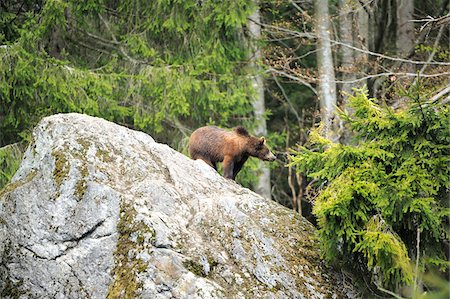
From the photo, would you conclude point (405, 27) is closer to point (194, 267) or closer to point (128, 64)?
point (128, 64)

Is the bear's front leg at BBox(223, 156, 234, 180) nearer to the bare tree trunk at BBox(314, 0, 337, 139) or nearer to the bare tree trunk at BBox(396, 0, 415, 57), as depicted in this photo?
the bare tree trunk at BBox(314, 0, 337, 139)

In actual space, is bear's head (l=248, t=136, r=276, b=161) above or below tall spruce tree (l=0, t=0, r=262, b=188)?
below

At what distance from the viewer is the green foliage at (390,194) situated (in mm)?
7266

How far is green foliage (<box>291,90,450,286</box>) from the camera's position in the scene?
23.8 feet

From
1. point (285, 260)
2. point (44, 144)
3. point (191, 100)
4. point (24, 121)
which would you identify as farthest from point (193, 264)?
point (191, 100)

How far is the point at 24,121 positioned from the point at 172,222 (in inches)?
279

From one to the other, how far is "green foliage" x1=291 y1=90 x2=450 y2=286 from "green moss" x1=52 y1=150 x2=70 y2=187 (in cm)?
271

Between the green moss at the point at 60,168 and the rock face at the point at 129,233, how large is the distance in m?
0.01

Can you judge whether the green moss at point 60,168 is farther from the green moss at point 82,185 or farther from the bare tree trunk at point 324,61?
the bare tree trunk at point 324,61

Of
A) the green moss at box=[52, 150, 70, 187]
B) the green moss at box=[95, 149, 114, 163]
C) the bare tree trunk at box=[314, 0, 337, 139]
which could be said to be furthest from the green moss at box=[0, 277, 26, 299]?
the bare tree trunk at box=[314, 0, 337, 139]

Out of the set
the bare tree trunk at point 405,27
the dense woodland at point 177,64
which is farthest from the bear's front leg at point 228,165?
the bare tree trunk at point 405,27

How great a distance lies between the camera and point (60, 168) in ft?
25.8

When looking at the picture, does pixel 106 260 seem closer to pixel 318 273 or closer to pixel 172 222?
pixel 172 222

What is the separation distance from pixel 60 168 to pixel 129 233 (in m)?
1.16
